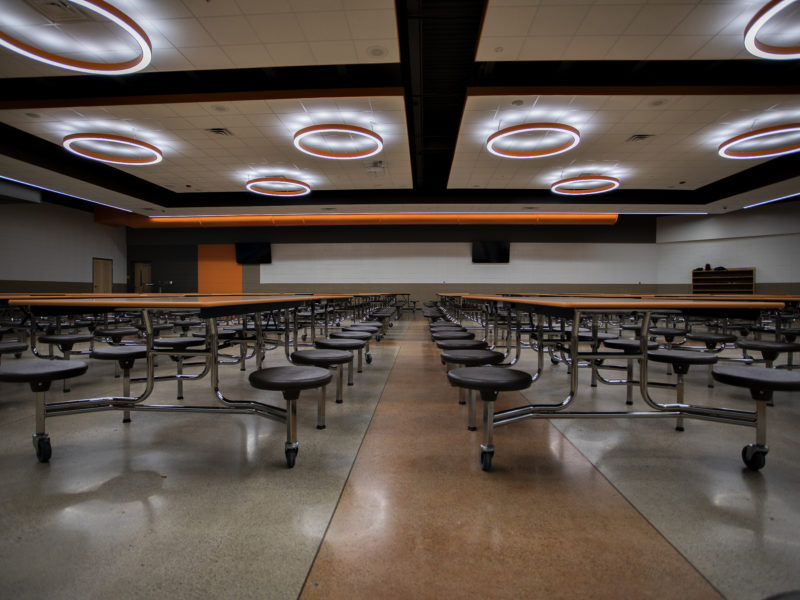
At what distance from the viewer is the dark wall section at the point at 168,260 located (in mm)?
14242

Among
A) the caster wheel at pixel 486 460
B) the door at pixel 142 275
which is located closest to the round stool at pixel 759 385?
Answer: the caster wheel at pixel 486 460

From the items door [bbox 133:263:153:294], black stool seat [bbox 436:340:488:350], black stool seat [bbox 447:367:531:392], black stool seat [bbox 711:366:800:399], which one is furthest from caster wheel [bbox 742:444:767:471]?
door [bbox 133:263:153:294]

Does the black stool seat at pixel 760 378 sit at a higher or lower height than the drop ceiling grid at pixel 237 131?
lower

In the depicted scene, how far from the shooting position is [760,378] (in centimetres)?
144

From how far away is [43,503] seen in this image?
130 centimetres

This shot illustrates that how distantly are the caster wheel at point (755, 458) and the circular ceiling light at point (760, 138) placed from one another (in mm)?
6782

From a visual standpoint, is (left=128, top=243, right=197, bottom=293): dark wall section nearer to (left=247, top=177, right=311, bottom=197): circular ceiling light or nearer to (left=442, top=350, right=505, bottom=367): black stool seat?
(left=247, top=177, right=311, bottom=197): circular ceiling light

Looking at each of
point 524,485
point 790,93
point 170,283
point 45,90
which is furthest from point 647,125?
point 170,283

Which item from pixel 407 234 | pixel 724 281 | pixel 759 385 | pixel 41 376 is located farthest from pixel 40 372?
pixel 724 281

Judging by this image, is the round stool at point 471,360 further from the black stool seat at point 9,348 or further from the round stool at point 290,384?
the black stool seat at point 9,348

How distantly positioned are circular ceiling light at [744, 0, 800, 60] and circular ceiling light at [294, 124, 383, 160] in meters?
4.49

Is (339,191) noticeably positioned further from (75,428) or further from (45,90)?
(75,428)

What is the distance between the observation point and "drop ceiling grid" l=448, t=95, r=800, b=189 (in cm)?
557

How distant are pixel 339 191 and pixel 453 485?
10.6m
